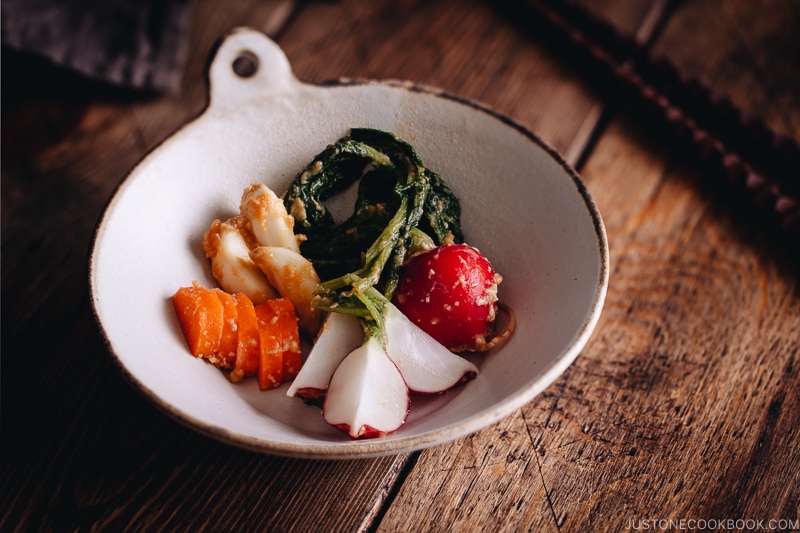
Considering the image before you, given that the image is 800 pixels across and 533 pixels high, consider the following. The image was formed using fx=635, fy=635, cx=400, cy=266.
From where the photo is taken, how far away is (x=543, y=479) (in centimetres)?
134

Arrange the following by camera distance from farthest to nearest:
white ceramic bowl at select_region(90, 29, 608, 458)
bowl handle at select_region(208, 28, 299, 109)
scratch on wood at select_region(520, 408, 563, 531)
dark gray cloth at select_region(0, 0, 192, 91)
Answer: dark gray cloth at select_region(0, 0, 192, 91) < bowl handle at select_region(208, 28, 299, 109) < scratch on wood at select_region(520, 408, 563, 531) < white ceramic bowl at select_region(90, 29, 608, 458)

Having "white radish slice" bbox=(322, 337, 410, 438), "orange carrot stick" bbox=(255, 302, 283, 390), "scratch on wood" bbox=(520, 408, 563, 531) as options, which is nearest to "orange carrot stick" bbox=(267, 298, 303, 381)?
"orange carrot stick" bbox=(255, 302, 283, 390)

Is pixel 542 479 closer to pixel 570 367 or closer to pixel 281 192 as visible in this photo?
pixel 570 367

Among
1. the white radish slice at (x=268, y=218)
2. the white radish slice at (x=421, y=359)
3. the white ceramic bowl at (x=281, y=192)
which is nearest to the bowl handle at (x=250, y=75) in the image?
the white ceramic bowl at (x=281, y=192)

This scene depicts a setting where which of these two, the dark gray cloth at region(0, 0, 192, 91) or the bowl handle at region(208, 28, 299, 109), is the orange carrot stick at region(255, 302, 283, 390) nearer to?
the bowl handle at region(208, 28, 299, 109)

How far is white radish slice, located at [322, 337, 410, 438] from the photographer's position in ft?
3.91

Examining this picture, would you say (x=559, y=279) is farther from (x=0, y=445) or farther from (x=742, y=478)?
(x=0, y=445)

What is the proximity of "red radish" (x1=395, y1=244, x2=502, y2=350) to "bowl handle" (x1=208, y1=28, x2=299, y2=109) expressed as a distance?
63 centimetres

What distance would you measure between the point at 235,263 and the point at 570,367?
83 centimetres

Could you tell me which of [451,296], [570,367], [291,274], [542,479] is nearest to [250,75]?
[291,274]

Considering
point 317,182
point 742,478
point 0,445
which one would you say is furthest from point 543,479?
point 0,445

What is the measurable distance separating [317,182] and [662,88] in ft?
4.22

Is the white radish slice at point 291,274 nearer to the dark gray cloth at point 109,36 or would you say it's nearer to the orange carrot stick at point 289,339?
the orange carrot stick at point 289,339

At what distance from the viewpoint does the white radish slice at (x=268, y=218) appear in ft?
4.68
